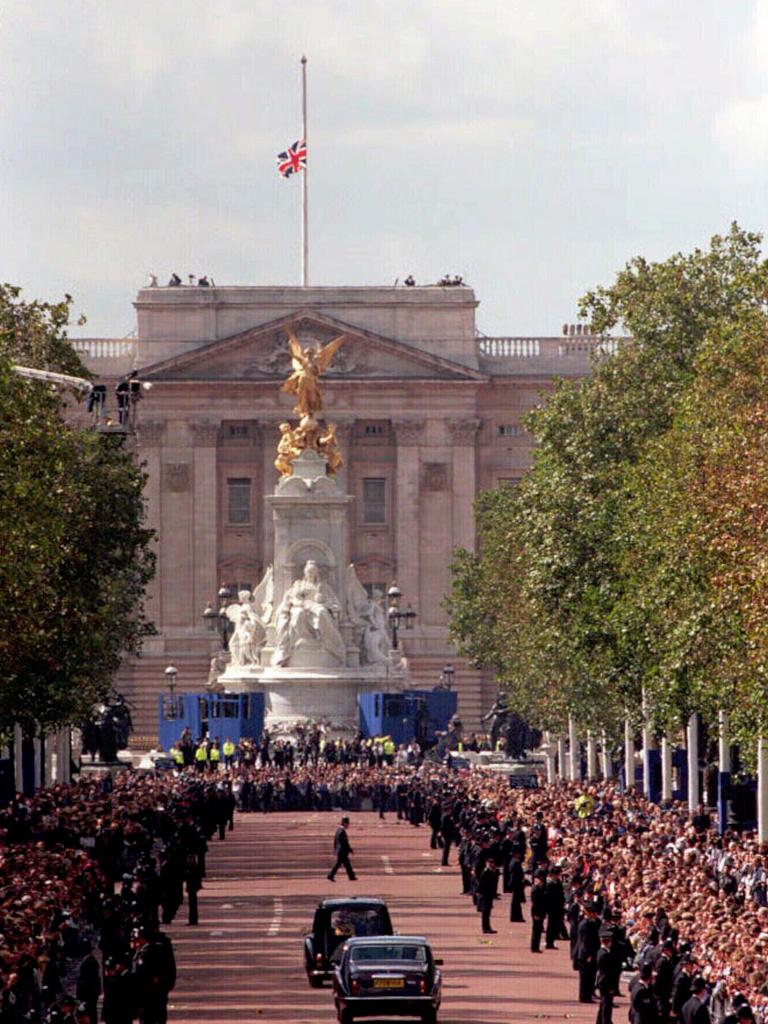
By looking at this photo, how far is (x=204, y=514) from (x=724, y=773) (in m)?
98.1

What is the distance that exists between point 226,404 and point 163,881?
114m

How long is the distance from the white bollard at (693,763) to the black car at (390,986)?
1458 inches

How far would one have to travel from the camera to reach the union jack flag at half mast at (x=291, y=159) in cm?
15075

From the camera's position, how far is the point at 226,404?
562ft

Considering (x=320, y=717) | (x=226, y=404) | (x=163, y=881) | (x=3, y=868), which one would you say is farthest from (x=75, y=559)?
(x=226, y=404)

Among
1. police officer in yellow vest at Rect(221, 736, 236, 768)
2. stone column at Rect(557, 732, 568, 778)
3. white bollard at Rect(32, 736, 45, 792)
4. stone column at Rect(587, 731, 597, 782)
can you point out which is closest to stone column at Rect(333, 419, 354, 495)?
stone column at Rect(557, 732, 568, 778)

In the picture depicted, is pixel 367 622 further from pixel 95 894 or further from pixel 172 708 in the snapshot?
pixel 95 894

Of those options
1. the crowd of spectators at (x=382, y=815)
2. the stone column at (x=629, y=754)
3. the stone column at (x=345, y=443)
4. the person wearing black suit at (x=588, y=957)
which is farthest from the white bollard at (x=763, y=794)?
the stone column at (x=345, y=443)

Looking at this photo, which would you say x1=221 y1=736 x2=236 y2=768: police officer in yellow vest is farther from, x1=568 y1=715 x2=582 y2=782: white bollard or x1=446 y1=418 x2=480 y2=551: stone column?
x1=446 y1=418 x2=480 y2=551: stone column

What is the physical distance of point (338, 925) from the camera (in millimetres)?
48000

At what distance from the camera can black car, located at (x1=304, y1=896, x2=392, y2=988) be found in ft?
157

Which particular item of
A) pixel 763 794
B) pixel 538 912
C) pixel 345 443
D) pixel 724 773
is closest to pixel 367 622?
pixel 345 443

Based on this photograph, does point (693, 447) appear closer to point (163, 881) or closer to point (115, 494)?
point (163, 881)

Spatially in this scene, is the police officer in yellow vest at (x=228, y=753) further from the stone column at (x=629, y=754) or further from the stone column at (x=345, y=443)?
the stone column at (x=345, y=443)
